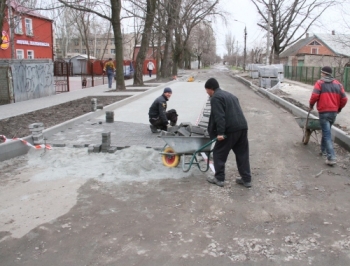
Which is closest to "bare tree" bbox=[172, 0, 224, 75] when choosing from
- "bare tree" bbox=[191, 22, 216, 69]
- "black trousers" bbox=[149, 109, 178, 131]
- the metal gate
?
"bare tree" bbox=[191, 22, 216, 69]

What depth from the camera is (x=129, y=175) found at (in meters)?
6.00

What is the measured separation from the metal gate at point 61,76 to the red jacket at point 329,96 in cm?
1612

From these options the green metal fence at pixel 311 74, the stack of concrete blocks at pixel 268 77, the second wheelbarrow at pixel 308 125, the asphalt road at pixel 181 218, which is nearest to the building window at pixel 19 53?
the stack of concrete blocks at pixel 268 77

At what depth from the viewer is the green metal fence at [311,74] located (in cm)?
2130

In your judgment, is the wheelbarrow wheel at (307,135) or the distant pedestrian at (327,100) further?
the wheelbarrow wheel at (307,135)

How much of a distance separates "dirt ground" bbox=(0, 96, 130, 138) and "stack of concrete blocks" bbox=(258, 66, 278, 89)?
42.4 ft

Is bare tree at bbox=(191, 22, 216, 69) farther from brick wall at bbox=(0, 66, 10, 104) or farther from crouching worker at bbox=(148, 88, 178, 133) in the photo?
crouching worker at bbox=(148, 88, 178, 133)

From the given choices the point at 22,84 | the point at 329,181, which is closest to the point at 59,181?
the point at 329,181

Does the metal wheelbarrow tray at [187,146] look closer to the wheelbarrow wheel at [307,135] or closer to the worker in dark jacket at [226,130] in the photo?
the worker in dark jacket at [226,130]

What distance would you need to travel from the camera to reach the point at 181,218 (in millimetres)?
4500

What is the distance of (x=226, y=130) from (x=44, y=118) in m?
7.56

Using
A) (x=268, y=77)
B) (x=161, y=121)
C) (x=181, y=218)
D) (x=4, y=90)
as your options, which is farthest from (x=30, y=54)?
(x=181, y=218)

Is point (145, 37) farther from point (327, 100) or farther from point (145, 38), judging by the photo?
point (327, 100)

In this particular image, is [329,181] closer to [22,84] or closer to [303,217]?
[303,217]
